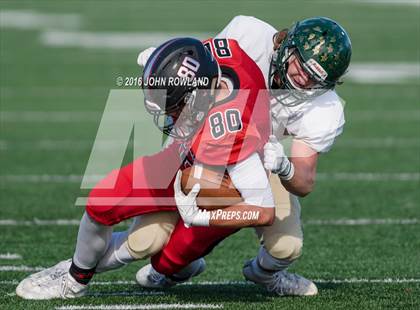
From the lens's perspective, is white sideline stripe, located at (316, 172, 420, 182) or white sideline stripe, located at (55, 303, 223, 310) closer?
white sideline stripe, located at (55, 303, 223, 310)

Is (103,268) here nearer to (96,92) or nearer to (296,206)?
(296,206)

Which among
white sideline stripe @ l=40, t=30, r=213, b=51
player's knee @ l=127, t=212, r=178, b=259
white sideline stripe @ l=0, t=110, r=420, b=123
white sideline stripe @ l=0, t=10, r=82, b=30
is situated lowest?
white sideline stripe @ l=0, t=10, r=82, b=30

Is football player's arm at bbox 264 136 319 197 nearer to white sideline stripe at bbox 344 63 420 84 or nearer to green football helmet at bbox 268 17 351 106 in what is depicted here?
green football helmet at bbox 268 17 351 106

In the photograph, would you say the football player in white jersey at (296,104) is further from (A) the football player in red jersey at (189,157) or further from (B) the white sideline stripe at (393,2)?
(B) the white sideline stripe at (393,2)

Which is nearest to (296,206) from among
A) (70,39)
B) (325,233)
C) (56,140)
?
(325,233)

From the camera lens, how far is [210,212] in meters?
3.71

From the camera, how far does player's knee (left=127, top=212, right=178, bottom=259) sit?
396 cm

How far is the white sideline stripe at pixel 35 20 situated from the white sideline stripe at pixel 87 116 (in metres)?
6.79

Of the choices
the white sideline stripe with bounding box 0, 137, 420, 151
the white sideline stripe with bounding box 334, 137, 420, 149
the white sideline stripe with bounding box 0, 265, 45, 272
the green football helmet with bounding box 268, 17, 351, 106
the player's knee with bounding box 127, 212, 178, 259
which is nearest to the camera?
the green football helmet with bounding box 268, 17, 351, 106

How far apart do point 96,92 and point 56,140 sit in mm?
2546

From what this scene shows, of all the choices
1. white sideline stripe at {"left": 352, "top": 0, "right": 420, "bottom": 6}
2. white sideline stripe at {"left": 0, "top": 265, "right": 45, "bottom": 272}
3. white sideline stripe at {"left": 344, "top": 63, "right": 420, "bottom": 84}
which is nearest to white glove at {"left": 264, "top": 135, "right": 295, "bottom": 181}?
white sideline stripe at {"left": 0, "top": 265, "right": 45, "bottom": 272}

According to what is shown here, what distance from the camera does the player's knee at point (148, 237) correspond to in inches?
156

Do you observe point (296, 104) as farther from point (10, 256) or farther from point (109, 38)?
point (109, 38)

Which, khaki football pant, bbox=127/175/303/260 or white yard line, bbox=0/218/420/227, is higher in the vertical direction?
khaki football pant, bbox=127/175/303/260
